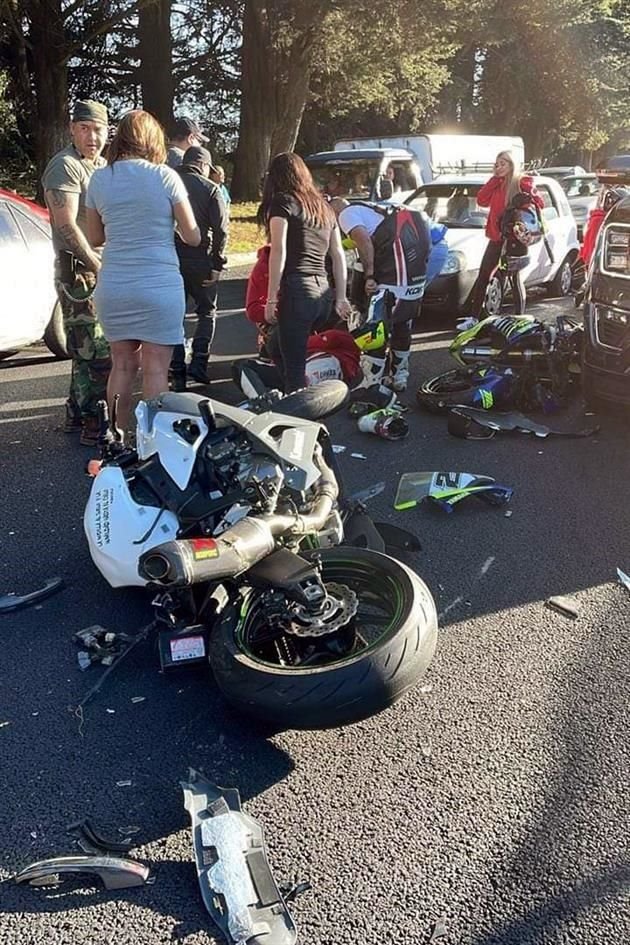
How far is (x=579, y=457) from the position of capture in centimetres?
582

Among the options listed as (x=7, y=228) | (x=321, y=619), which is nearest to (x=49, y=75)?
(x=7, y=228)

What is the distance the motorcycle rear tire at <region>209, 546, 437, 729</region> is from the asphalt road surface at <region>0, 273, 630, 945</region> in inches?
9.9

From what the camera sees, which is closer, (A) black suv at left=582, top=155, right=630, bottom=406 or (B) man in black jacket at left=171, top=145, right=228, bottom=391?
(A) black suv at left=582, top=155, right=630, bottom=406

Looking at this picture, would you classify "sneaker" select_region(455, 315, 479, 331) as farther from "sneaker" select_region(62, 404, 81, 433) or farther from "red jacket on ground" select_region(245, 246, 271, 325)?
"sneaker" select_region(62, 404, 81, 433)

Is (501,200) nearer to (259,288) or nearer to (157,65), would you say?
(259,288)

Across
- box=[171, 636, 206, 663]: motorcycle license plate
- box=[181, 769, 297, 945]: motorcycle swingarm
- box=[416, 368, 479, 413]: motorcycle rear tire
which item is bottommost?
box=[181, 769, 297, 945]: motorcycle swingarm

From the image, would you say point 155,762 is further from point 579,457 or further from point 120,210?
point 579,457

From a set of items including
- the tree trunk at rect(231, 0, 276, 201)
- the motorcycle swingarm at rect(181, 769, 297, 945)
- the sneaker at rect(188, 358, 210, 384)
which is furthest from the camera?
the tree trunk at rect(231, 0, 276, 201)

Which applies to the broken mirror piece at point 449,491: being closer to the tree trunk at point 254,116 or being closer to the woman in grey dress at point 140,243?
the woman in grey dress at point 140,243

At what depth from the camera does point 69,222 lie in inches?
204

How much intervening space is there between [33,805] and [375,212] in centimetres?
486

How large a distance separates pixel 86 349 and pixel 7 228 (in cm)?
248

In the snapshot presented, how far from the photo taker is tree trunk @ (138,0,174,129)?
890 inches

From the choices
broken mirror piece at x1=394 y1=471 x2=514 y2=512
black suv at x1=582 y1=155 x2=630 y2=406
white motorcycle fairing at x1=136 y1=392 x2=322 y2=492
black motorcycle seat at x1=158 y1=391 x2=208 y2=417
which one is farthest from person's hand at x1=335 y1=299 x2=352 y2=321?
black motorcycle seat at x1=158 y1=391 x2=208 y2=417
